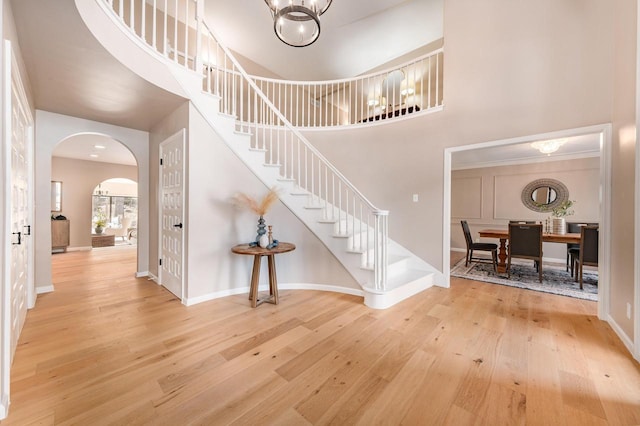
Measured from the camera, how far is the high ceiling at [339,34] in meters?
4.46

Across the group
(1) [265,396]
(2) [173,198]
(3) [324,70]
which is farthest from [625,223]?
(3) [324,70]

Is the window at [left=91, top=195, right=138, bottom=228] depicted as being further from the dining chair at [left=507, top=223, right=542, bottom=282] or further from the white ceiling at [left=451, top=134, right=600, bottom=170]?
the dining chair at [left=507, top=223, right=542, bottom=282]

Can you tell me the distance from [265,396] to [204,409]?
0.34m

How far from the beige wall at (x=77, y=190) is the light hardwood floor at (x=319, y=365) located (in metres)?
5.23

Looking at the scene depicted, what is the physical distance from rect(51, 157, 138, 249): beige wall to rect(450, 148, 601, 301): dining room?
9.34 meters

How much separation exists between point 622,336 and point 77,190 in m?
10.8

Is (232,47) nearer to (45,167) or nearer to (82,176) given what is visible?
(45,167)

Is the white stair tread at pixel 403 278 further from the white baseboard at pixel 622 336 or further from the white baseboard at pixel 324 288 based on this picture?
the white baseboard at pixel 622 336

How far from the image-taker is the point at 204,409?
1.44m

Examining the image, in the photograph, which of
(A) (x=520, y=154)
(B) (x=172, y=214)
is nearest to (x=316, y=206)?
(B) (x=172, y=214)

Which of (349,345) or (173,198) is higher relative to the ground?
(173,198)

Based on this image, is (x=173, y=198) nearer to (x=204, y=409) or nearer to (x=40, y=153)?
(x=40, y=153)

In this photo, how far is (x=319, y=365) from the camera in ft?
6.05

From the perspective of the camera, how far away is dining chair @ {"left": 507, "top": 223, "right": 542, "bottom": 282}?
3.91 m
